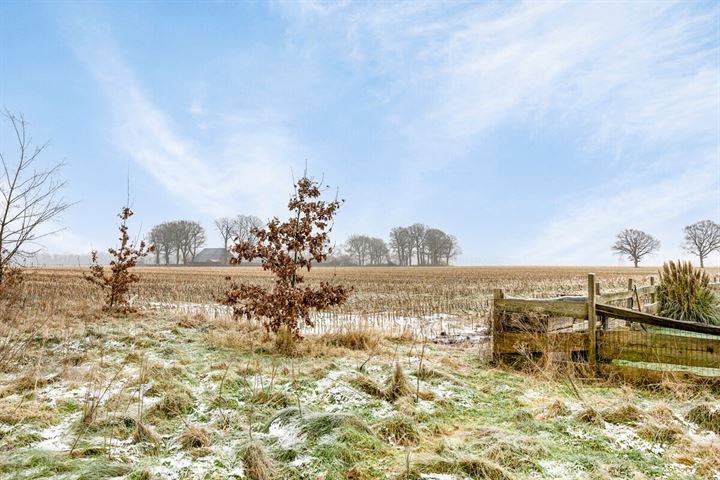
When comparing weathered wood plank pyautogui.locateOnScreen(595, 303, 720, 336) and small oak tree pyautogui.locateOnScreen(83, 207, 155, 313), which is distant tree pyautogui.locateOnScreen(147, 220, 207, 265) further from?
weathered wood plank pyautogui.locateOnScreen(595, 303, 720, 336)

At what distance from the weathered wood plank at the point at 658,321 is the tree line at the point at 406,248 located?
88.0m

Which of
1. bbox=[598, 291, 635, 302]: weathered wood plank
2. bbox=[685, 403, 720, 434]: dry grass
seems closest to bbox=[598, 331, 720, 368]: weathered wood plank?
bbox=[685, 403, 720, 434]: dry grass

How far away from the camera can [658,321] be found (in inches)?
247

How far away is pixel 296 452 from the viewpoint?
3.79 m

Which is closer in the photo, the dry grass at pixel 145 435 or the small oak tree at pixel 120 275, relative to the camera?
the dry grass at pixel 145 435

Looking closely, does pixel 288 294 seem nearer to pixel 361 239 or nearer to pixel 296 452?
pixel 296 452

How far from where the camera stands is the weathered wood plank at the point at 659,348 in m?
5.96

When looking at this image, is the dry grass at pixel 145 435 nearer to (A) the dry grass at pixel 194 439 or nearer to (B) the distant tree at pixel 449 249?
(A) the dry grass at pixel 194 439

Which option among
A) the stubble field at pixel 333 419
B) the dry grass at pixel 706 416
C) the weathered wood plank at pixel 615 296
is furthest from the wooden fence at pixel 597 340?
the dry grass at pixel 706 416

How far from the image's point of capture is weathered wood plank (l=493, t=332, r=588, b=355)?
22.1 ft

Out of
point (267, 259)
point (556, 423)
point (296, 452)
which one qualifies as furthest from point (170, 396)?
point (556, 423)

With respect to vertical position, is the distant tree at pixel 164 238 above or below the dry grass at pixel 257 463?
above

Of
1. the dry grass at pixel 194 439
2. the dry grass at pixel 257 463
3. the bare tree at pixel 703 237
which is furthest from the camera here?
the bare tree at pixel 703 237

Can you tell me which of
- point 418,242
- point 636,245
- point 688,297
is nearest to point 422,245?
point 418,242
